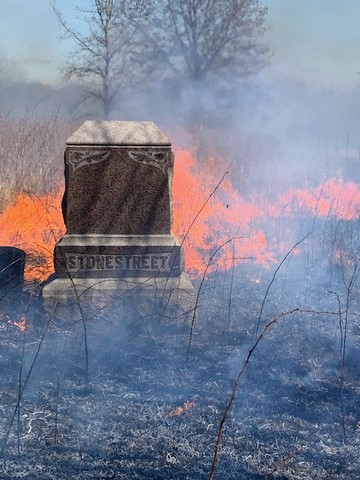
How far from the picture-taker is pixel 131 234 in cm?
584

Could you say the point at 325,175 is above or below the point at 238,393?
above

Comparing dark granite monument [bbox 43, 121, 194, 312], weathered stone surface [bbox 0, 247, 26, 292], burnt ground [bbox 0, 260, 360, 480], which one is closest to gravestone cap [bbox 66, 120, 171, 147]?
dark granite monument [bbox 43, 121, 194, 312]

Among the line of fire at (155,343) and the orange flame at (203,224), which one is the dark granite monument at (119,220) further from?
the orange flame at (203,224)

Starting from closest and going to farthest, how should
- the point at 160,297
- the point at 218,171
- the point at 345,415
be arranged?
the point at 345,415 → the point at 160,297 → the point at 218,171

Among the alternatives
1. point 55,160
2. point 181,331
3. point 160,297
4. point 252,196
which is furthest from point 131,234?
point 55,160

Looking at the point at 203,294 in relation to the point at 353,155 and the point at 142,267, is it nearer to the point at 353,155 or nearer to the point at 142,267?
the point at 142,267

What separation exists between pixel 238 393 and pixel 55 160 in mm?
9298

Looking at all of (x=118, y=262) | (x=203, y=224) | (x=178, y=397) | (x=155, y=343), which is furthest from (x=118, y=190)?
(x=203, y=224)

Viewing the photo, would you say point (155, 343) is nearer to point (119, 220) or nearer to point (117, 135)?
point (119, 220)

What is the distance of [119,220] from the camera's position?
582 centimetres

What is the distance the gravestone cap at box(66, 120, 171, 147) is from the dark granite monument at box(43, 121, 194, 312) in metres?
0.01

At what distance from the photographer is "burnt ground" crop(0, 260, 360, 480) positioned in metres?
3.48

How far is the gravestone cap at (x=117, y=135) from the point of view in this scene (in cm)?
563

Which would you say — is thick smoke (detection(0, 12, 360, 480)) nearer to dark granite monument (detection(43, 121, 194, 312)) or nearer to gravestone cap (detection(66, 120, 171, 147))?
dark granite monument (detection(43, 121, 194, 312))
